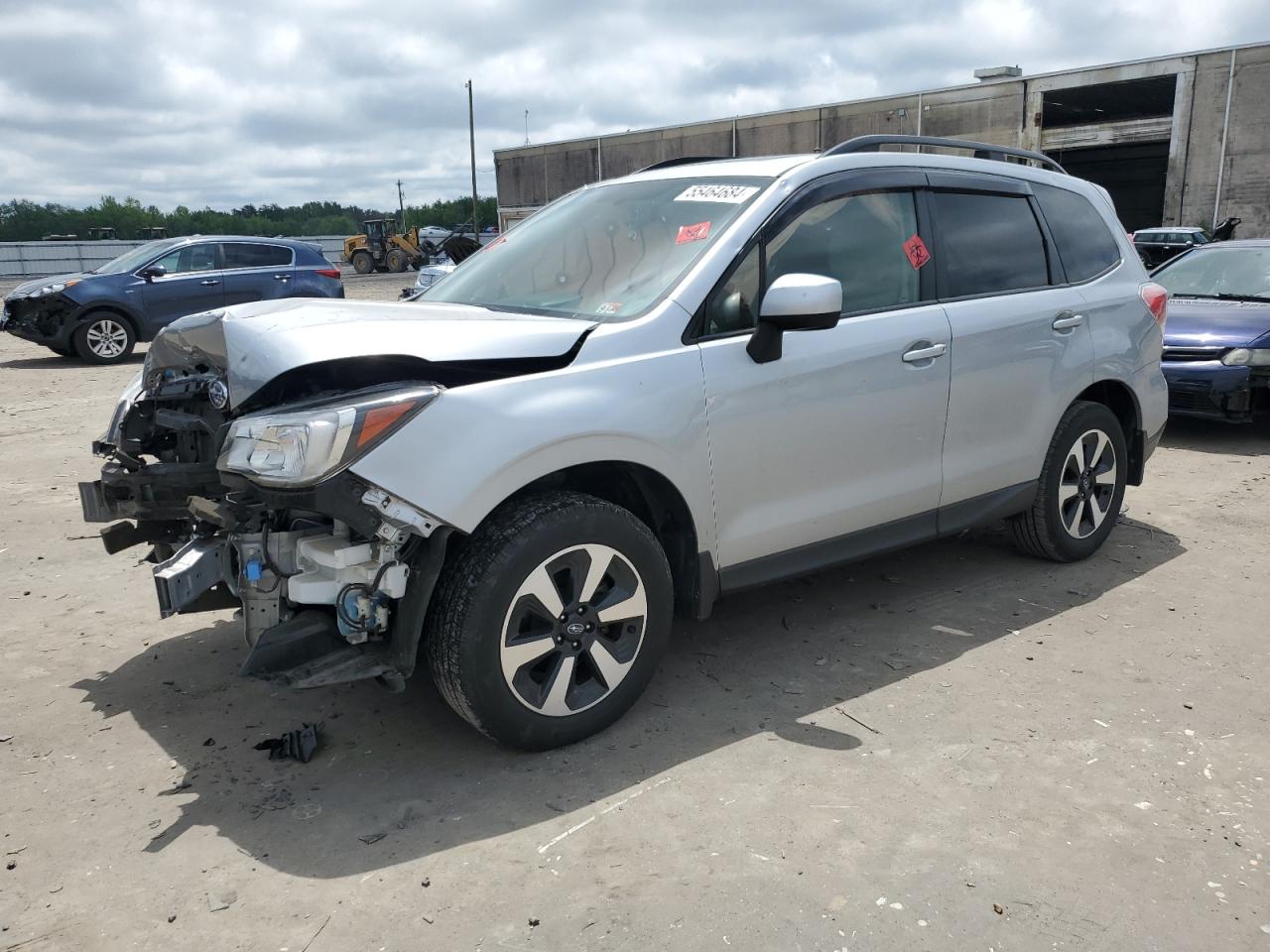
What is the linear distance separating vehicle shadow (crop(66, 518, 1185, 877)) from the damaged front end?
258 millimetres

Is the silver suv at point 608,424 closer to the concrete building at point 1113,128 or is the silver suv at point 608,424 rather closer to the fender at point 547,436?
the fender at point 547,436

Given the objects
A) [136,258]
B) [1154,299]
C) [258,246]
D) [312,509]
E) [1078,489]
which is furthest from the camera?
[258,246]

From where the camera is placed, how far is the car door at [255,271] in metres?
15.0

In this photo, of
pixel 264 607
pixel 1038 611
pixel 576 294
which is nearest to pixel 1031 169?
pixel 1038 611

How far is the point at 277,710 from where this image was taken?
373 centimetres

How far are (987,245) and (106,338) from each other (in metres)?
13.0

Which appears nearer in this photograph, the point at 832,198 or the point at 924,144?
the point at 832,198

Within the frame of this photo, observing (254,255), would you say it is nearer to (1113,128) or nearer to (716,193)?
(716,193)

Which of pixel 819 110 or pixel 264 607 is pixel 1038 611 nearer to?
pixel 264 607

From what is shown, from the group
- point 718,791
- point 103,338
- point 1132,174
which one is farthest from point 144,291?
point 1132,174

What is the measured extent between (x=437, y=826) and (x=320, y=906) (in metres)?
0.43

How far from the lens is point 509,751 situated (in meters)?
3.36

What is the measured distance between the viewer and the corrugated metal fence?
133ft

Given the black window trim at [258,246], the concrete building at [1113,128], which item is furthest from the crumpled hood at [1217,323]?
the concrete building at [1113,128]
